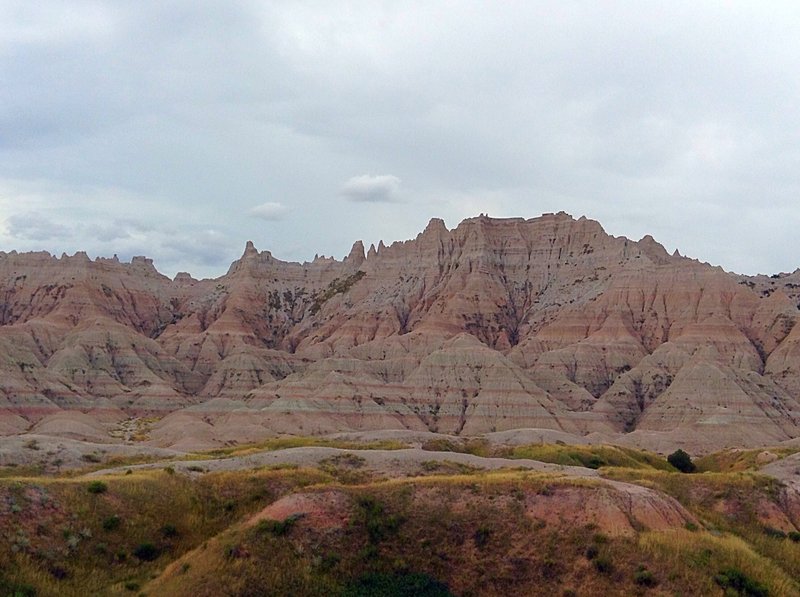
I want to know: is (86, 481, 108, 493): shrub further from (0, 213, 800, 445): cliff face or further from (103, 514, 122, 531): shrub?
(0, 213, 800, 445): cliff face

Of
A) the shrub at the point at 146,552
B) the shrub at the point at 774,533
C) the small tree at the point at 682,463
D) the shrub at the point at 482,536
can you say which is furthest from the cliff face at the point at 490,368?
the shrub at the point at 482,536

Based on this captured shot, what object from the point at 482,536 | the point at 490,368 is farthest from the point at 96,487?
the point at 490,368

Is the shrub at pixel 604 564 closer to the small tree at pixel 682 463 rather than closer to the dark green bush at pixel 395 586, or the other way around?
the dark green bush at pixel 395 586

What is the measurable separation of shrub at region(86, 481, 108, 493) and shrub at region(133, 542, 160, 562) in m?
3.61

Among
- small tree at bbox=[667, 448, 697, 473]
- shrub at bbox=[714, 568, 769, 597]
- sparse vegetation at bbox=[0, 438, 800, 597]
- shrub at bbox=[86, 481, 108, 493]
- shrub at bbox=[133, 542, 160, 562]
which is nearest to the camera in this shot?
shrub at bbox=[714, 568, 769, 597]

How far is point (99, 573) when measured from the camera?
36.0 metres

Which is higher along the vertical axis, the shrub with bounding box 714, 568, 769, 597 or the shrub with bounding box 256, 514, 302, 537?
the shrub with bounding box 256, 514, 302, 537

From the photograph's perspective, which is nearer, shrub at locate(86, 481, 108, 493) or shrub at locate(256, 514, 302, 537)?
shrub at locate(256, 514, 302, 537)

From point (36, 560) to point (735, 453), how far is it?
74.2 metres

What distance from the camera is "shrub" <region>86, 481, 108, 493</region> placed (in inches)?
1583

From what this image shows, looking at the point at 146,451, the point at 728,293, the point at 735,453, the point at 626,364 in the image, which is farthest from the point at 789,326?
the point at 146,451

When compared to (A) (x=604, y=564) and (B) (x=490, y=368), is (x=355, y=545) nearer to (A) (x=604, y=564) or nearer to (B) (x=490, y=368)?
(A) (x=604, y=564)

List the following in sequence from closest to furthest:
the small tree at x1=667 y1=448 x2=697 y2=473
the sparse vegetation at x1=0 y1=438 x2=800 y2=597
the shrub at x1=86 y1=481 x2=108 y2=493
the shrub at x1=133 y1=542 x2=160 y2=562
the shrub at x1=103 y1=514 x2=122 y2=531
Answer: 1. the sparse vegetation at x1=0 y1=438 x2=800 y2=597
2. the shrub at x1=133 y1=542 x2=160 y2=562
3. the shrub at x1=103 y1=514 x2=122 y2=531
4. the shrub at x1=86 y1=481 x2=108 y2=493
5. the small tree at x1=667 y1=448 x2=697 y2=473

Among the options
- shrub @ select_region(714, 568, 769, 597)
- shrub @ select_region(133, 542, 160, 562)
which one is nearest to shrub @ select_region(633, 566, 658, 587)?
shrub @ select_region(714, 568, 769, 597)
